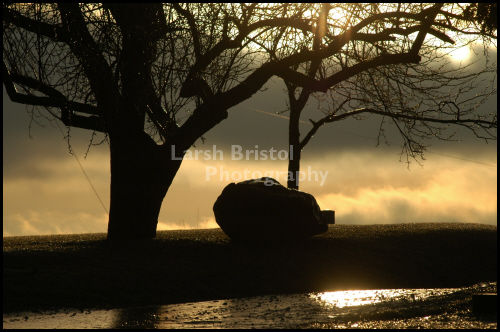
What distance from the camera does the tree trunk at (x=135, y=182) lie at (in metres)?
11.9

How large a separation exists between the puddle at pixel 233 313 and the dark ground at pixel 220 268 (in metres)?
0.59

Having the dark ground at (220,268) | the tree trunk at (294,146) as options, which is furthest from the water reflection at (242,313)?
the tree trunk at (294,146)

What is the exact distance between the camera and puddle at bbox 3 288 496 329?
5754 mm

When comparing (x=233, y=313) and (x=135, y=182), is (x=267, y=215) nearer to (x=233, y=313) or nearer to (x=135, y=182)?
(x=135, y=182)

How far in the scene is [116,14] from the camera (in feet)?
32.9

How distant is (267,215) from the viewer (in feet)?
36.9

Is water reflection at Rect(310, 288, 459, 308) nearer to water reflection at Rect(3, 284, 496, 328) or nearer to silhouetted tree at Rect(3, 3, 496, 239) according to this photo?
water reflection at Rect(3, 284, 496, 328)

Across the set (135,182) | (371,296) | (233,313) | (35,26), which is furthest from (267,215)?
(35,26)

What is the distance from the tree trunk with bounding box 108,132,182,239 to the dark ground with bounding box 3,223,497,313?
84 centimetres

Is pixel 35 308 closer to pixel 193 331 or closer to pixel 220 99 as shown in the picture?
pixel 193 331

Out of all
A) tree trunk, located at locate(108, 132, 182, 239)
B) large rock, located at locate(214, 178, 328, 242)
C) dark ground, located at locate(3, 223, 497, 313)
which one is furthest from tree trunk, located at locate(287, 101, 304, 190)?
tree trunk, located at locate(108, 132, 182, 239)

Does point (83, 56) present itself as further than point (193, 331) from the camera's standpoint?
Yes

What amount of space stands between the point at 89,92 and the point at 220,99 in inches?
116

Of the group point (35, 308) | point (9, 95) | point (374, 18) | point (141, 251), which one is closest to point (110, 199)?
point (141, 251)
